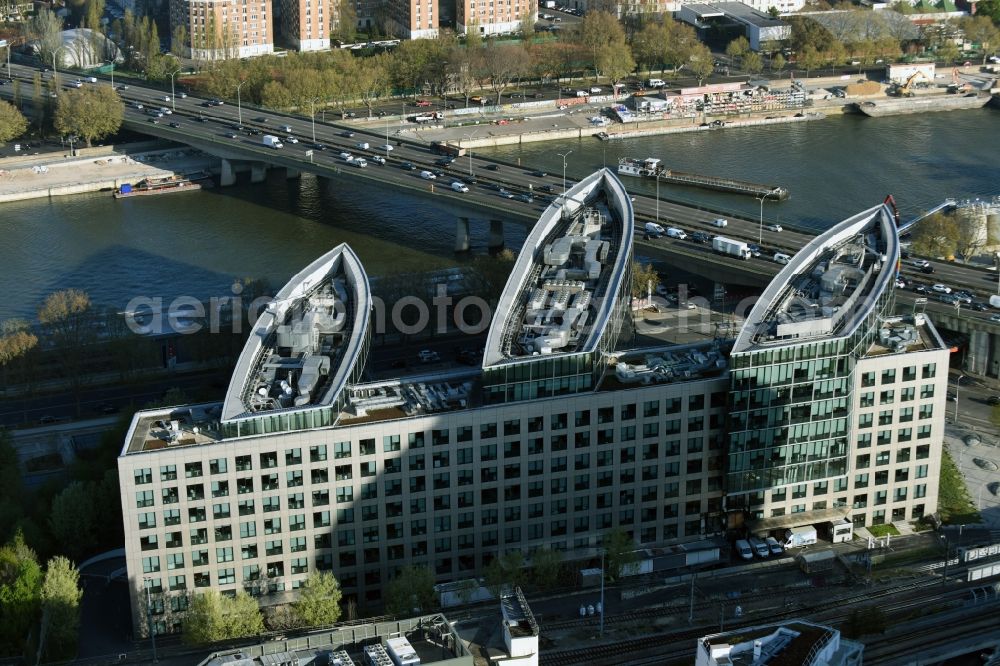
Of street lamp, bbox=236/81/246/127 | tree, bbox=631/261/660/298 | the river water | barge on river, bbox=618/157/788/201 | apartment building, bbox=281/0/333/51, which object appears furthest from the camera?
apartment building, bbox=281/0/333/51

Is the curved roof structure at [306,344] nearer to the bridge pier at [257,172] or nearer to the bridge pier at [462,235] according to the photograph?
the bridge pier at [462,235]

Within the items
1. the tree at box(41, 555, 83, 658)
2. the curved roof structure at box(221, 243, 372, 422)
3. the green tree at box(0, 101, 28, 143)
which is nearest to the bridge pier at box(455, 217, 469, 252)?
the curved roof structure at box(221, 243, 372, 422)

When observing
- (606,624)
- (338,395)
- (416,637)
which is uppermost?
(338,395)

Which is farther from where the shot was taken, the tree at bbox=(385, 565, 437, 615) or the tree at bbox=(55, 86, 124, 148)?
the tree at bbox=(55, 86, 124, 148)

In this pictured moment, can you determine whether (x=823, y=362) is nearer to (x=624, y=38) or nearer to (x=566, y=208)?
(x=566, y=208)

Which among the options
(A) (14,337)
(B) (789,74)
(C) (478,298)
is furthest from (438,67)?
(A) (14,337)

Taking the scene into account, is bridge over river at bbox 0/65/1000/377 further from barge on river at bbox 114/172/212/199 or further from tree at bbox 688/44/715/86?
tree at bbox 688/44/715/86

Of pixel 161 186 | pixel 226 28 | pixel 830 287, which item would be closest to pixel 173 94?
pixel 226 28
